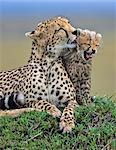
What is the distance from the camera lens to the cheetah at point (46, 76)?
6.40 m

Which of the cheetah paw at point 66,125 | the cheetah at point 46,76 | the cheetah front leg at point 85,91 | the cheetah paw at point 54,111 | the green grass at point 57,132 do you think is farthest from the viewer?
the cheetah front leg at point 85,91

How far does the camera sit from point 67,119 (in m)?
5.95

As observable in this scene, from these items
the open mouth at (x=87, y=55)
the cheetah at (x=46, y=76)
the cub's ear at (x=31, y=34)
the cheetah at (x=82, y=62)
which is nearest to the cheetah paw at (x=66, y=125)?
the cheetah at (x=46, y=76)

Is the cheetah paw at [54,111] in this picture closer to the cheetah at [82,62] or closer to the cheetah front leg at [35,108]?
the cheetah front leg at [35,108]

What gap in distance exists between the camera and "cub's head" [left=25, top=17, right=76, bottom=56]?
21.1ft

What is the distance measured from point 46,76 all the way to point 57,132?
2.43ft

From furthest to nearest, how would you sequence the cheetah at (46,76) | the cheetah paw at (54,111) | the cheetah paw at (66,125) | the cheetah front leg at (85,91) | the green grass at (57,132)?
the cheetah front leg at (85,91) < the cheetah at (46,76) < the cheetah paw at (54,111) < the cheetah paw at (66,125) < the green grass at (57,132)

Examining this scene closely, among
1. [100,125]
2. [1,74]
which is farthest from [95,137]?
[1,74]

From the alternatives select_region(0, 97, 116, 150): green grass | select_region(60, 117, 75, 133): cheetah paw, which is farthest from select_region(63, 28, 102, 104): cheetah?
select_region(60, 117, 75, 133): cheetah paw

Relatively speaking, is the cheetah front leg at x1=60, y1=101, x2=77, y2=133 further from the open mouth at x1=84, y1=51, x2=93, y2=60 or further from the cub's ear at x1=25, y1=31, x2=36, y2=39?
the cub's ear at x1=25, y1=31, x2=36, y2=39

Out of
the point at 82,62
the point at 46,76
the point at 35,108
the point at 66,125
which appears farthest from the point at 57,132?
the point at 82,62

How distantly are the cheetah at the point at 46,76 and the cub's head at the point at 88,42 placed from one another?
7cm

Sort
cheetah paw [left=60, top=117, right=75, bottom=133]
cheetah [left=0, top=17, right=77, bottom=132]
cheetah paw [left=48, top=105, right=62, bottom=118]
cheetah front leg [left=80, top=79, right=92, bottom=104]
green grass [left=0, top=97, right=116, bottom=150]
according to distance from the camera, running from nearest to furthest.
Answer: green grass [left=0, top=97, right=116, bottom=150]
cheetah paw [left=60, top=117, right=75, bottom=133]
cheetah paw [left=48, top=105, right=62, bottom=118]
cheetah [left=0, top=17, right=77, bottom=132]
cheetah front leg [left=80, top=79, right=92, bottom=104]

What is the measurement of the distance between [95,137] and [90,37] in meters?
1.06
